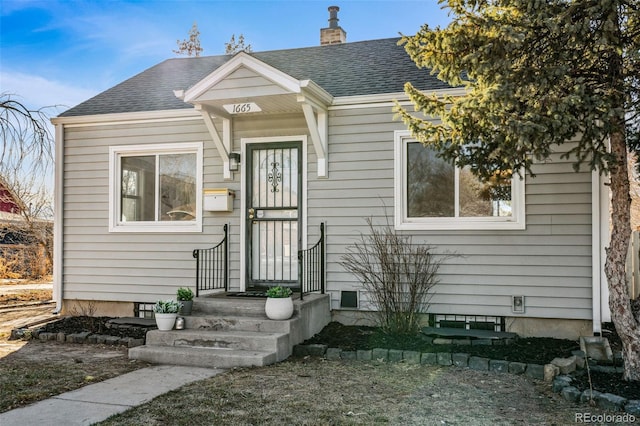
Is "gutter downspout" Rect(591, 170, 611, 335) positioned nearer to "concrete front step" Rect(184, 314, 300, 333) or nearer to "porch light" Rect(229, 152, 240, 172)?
"concrete front step" Rect(184, 314, 300, 333)

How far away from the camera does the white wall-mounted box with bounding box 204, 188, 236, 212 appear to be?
23.5ft

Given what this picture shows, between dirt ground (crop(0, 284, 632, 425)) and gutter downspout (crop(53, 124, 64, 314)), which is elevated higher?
gutter downspout (crop(53, 124, 64, 314))

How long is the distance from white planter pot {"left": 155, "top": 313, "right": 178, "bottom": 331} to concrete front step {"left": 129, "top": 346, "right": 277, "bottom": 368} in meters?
0.31

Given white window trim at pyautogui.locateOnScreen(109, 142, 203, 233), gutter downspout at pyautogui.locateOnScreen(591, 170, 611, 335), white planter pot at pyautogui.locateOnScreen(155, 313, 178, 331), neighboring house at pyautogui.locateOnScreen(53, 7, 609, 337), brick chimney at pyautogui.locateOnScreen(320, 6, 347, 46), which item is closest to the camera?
white planter pot at pyautogui.locateOnScreen(155, 313, 178, 331)

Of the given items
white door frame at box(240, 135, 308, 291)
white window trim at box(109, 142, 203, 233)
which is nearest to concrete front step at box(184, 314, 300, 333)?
white door frame at box(240, 135, 308, 291)

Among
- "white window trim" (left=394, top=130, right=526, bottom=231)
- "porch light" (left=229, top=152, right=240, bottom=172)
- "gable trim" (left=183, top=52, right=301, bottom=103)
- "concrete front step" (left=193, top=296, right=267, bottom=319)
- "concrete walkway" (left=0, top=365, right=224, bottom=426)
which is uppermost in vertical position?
"gable trim" (left=183, top=52, right=301, bottom=103)

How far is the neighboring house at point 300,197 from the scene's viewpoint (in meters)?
6.20

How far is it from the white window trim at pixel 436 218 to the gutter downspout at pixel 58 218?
5.11m

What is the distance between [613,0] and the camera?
3.77 m

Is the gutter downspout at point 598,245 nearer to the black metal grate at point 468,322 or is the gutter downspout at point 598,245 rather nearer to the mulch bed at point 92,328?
the black metal grate at point 468,322

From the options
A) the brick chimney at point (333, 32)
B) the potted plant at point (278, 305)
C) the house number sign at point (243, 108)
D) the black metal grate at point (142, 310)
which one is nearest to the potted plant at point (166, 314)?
the potted plant at point (278, 305)

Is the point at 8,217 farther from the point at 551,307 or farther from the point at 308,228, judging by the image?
the point at 551,307

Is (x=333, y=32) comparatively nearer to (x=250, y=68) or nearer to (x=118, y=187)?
(x=250, y=68)

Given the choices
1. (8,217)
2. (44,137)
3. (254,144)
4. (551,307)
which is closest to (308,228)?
(254,144)
